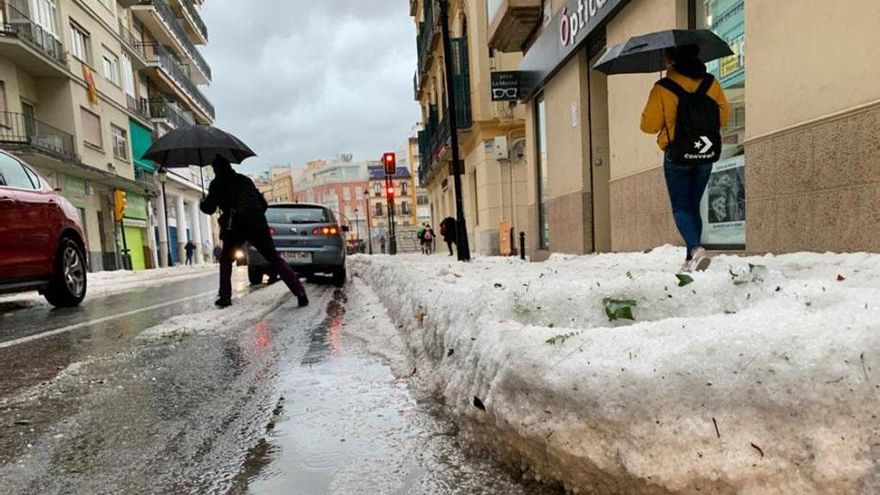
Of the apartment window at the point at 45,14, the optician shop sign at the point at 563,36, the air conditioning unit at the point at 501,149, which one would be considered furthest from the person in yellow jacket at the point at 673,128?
the apartment window at the point at 45,14

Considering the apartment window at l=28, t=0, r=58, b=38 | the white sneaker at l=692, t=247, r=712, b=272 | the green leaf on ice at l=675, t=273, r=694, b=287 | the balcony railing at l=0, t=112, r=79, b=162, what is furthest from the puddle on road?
the apartment window at l=28, t=0, r=58, b=38

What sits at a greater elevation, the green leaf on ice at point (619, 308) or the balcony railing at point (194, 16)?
the balcony railing at point (194, 16)

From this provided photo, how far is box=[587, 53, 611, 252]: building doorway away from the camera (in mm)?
9055

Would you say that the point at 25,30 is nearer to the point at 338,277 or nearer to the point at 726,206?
the point at 338,277

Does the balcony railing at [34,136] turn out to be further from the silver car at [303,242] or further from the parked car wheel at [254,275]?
the silver car at [303,242]

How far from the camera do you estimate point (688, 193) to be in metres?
4.50

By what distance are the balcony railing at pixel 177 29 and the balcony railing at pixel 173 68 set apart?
131 cm

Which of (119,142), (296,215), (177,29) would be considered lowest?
(296,215)

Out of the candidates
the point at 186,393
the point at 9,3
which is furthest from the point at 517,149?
the point at 9,3

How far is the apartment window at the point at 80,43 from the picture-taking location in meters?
22.9

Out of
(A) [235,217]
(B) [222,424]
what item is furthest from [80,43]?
(B) [222,424]

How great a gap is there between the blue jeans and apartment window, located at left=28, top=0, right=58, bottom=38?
79.2 feet

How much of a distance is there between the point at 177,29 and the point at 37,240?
36579mm

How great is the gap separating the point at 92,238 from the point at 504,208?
718 inches
